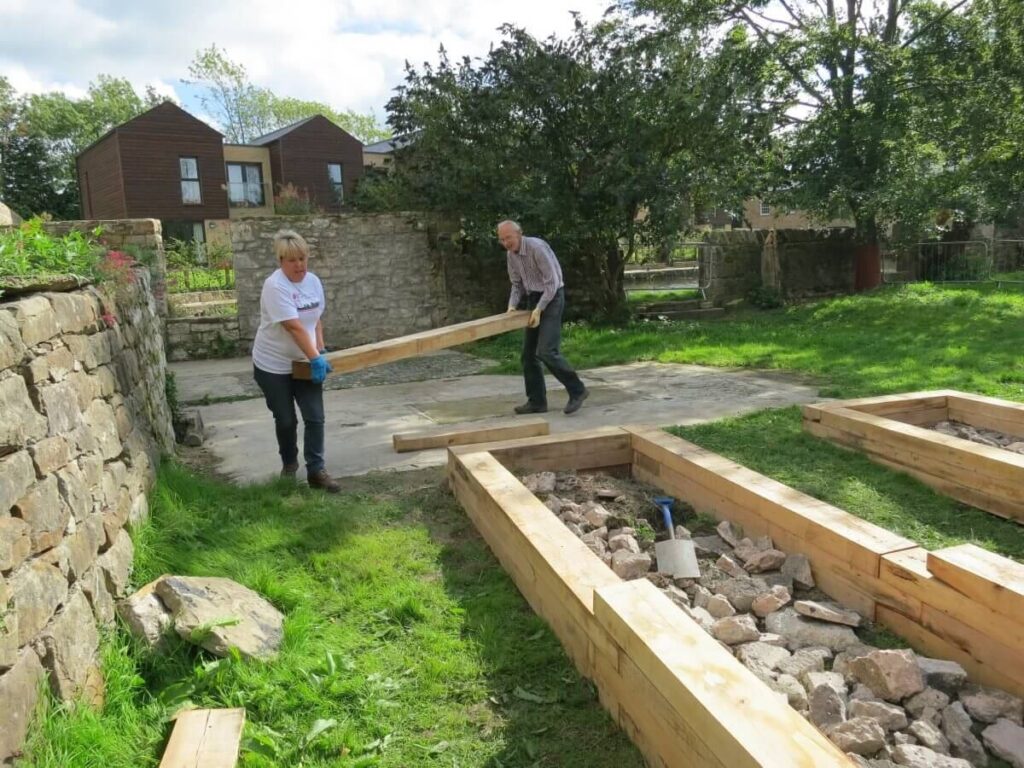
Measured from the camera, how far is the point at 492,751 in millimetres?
2289

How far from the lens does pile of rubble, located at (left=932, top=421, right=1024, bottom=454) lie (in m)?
4.82

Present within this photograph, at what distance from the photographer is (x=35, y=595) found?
2160 mm

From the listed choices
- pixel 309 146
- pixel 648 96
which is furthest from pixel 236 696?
pixel 309 146

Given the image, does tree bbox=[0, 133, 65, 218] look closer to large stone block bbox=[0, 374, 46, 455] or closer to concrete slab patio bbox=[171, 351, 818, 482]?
concrete slab patio bbox=[171, 351, 818, 482]

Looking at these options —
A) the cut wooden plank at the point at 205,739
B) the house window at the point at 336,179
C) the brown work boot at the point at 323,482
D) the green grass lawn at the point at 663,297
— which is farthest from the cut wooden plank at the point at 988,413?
the house window at the point at 336,179

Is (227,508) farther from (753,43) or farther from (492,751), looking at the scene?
(753,43)

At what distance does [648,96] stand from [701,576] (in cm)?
1013

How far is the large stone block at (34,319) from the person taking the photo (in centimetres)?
247

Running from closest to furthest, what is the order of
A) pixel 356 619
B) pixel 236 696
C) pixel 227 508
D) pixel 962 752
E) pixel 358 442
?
pixel 962 752, pixel 236 696, pixel 356 619, pixel 227 508, pixel 358 442

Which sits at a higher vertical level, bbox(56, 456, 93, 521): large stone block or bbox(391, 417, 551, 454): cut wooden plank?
bbox(56, 456, 93, 521): large stone block

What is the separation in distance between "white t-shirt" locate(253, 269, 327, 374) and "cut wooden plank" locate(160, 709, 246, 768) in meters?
2.53

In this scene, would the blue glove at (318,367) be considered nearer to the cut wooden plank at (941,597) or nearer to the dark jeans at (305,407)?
the dark jeans at (305,407)

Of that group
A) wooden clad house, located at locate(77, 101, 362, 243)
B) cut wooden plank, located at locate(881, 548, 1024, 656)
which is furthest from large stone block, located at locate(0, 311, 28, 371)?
wooden clad house, located at locate(77, 101, 362, 243)

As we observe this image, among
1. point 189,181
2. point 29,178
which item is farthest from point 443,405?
point 29,178
